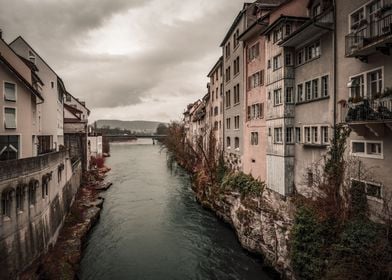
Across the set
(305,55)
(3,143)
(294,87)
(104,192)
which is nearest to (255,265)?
(294,87)

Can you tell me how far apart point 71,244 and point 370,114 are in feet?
63.8

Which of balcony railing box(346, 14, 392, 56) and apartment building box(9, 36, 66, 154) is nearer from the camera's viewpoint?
balcony railing box(346, 14, 392, 56)

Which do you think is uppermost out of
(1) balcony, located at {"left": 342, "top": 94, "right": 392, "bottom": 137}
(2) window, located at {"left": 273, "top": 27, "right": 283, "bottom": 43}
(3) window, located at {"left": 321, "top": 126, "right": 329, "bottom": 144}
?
(2) window, located at {"left": 273, "top": 27, "right": 283, "bottom": 43}

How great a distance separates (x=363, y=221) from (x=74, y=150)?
38556 mm

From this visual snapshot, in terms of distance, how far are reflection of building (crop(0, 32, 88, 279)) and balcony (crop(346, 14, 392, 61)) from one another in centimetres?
1710

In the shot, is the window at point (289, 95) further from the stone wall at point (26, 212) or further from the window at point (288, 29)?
the stone wall at point (26, 212)

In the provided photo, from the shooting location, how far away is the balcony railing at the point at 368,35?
11.8 meters

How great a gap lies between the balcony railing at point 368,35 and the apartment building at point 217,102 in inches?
915

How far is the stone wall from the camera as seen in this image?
13.1 metres

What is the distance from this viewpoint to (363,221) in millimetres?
12648

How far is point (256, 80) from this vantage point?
2428 cm

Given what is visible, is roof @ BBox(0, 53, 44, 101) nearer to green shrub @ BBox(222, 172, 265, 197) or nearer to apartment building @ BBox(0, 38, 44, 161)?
apartment building @ BBox(0, 38, 44, 161)

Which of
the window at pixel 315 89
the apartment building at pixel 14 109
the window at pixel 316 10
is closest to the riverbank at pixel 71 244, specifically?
the apartment building at pixel 14 109

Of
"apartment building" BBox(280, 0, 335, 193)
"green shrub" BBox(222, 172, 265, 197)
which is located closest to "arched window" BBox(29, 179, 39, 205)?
"green shrub" BBox(222, 172, 265, 197)
